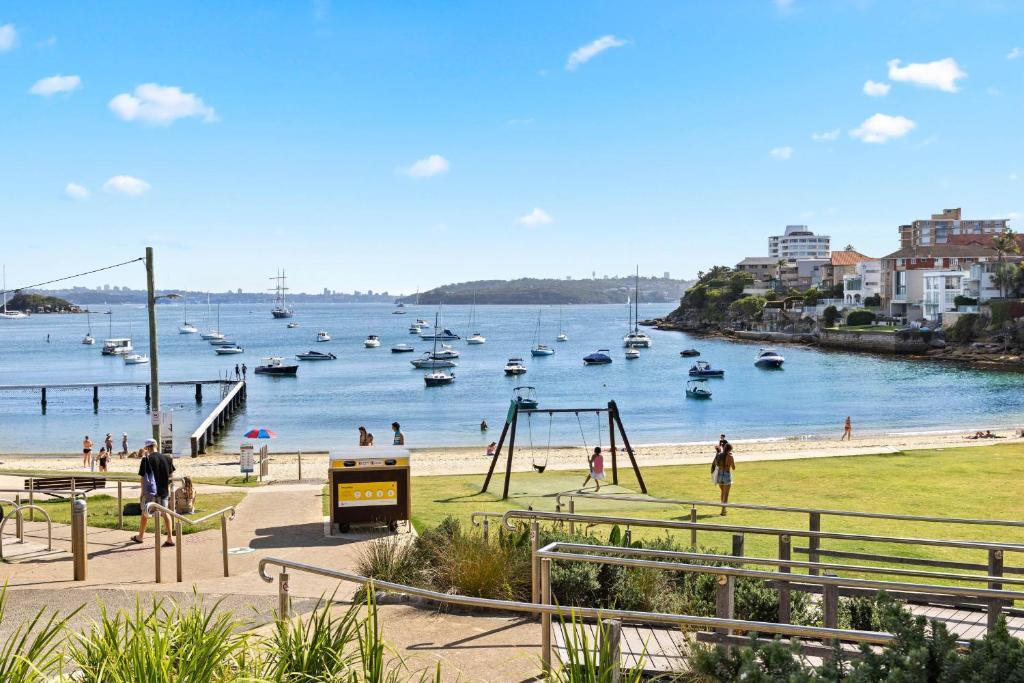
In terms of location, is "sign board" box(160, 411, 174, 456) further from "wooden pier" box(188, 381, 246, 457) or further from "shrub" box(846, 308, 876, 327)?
"shrub" box(846, 308, 876, 327)

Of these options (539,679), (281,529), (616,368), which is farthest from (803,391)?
(539,679)

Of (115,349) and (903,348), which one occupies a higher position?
(903,348)

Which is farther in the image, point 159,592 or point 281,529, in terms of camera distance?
point 281,529

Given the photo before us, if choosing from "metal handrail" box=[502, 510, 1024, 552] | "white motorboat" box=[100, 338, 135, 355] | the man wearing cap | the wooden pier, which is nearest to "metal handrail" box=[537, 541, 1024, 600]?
"metal handrail" box=[502, 510, 1024, 552]

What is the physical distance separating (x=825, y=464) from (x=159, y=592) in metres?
23.4

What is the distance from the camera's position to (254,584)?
1139 centimetres

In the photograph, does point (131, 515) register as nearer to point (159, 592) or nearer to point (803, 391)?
point (159, 592)

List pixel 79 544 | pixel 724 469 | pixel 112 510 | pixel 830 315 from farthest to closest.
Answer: pixel 830 315, pixel 724 469, pixel 112 510, pixel 79 544

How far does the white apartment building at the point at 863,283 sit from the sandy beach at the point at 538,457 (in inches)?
4308

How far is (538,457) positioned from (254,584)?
92.4ft

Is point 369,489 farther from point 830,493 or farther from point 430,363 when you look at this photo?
point 430,363

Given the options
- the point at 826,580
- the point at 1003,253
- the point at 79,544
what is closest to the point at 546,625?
the point at 826,580

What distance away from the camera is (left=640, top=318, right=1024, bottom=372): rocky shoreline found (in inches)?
4154

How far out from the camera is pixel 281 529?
16.2 meters
